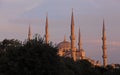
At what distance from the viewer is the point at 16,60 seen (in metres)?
24.6

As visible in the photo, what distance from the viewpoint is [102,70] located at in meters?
57.6

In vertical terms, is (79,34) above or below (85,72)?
above

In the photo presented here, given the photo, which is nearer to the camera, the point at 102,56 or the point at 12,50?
the point at 12,50

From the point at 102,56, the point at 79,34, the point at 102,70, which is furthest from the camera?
the point at 79,34

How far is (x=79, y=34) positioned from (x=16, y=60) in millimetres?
60839

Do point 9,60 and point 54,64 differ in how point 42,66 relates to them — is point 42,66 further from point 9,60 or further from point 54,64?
point 9,60

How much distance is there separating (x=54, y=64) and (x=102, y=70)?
34.0 metres

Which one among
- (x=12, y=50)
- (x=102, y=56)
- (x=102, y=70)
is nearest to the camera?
(x=12, y=50)

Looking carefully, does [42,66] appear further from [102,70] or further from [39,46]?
[102,70]

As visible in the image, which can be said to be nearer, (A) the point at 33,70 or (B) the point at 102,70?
(A) the point at 33,70

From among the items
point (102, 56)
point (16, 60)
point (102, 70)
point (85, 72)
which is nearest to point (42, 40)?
point (16, 60)

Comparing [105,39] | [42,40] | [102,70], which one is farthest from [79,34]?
[42,40]

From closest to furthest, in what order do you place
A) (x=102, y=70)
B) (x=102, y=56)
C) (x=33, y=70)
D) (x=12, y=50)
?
(x=33, y=70)
(x=12, y=50)
(x=102, y=70)
(x=102, y=56)

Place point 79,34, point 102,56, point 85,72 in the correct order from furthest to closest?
1. point 79,34
2. point 102,56
3. point 85,72
